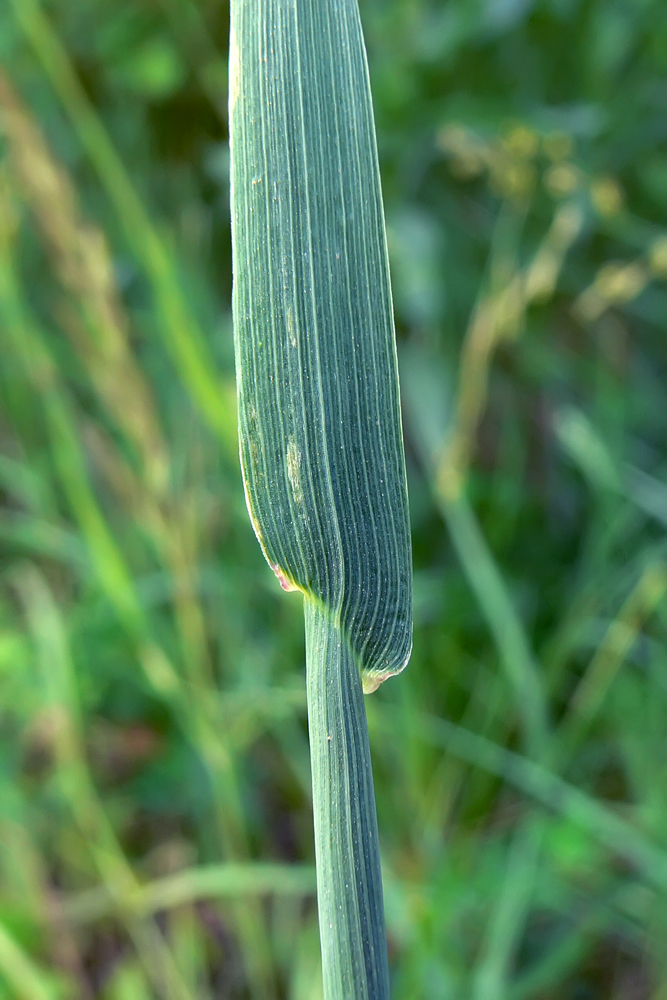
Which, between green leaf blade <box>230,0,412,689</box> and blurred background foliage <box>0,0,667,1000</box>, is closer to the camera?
green leaf blade <box>230,0,412,689</box>

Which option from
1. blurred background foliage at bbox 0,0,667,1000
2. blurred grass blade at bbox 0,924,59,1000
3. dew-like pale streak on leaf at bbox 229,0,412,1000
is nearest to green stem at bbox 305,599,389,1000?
dew-like pale streak on leaf at bbox 229,0,412,1000

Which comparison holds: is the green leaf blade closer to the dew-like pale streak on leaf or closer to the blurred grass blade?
the dew-like pale streak on leaf

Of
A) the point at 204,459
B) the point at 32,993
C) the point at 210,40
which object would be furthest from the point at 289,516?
the point at 210,40

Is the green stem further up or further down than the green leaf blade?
further down

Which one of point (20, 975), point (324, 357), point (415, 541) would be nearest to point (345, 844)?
point (324, 357)

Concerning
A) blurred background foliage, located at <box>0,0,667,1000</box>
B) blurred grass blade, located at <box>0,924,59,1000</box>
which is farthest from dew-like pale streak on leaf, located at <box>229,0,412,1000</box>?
blurred grass blade, located at <box>0,924,59,1000</box>

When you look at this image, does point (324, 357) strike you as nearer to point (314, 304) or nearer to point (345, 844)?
point (314, 304)

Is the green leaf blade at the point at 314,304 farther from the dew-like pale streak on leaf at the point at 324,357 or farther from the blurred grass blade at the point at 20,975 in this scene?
the blurred grass blade at the point at 20,975

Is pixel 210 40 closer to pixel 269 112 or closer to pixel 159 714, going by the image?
pixel 159 714

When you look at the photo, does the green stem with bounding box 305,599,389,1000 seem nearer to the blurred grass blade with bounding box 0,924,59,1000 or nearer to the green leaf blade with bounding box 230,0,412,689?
the green leaf blade with bounding box 230,0,412,689
